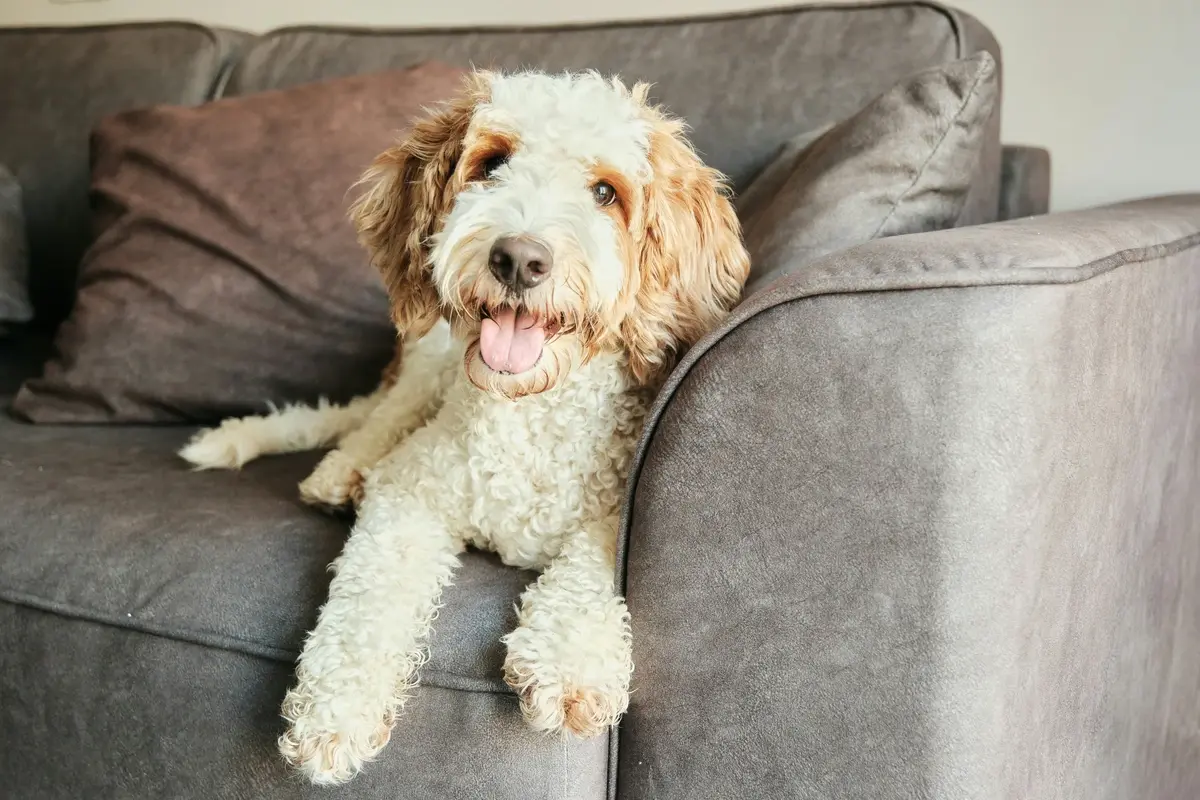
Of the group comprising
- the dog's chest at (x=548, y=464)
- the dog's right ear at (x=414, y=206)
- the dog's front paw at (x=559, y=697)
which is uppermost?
the dog's right ear at (x=414, y=206)

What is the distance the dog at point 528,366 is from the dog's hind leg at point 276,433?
0.36 metres

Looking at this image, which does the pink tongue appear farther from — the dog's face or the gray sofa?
the gray sofa

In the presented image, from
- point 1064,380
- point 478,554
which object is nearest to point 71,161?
point 478,554

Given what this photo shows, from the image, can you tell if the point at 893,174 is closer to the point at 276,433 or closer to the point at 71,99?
the point at 276,433

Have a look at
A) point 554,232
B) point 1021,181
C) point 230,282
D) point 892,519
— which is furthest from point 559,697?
point 1021,181

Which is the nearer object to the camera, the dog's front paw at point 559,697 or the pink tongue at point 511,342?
the dog's front paw at point 559,697

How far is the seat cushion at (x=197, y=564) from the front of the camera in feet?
3.31

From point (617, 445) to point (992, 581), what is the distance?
1.45ft

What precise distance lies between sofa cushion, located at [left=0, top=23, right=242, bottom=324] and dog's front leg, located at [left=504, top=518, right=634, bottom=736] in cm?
166

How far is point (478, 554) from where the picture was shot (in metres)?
1.16

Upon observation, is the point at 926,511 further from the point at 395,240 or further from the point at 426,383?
the point at 426,383

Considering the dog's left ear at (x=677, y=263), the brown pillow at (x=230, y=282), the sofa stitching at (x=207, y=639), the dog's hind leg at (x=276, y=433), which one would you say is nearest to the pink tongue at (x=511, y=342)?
the dog's left ear at (x=677, y=263)

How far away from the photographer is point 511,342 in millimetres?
1025

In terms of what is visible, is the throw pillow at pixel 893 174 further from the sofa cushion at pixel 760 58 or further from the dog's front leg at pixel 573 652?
the dog's front leg at pixel 573 652
